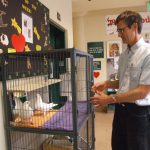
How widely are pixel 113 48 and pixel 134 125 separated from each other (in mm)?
3672

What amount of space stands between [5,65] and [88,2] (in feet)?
10.6

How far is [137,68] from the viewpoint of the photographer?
1.61 metres

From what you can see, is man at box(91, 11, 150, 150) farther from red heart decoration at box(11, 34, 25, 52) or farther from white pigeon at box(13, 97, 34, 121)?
red heart decoration at box(11, 34, 25, 52)

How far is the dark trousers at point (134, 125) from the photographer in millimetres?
1630

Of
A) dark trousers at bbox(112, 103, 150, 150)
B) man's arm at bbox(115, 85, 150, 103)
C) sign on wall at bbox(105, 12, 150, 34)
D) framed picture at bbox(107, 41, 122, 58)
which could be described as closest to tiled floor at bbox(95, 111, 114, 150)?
dark trousers at bbox(112, 103, 150, 150)

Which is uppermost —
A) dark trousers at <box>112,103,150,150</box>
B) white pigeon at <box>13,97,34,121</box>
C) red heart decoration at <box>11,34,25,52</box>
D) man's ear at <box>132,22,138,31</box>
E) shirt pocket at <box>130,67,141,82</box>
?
man's ear at <box>132,22,138,31</box>

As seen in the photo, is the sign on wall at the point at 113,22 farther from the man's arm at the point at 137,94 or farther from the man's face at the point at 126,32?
the man's arm at the point at 137,94

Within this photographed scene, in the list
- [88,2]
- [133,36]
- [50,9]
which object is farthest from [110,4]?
Answer: [133,36]

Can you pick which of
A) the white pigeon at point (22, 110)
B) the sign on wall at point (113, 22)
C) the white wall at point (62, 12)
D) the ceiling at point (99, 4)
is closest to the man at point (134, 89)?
the white pigeon at point (22, 110)

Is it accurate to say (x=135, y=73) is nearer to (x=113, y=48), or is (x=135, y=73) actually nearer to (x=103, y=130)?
(x=103, y=130)

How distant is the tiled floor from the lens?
3.00 meters

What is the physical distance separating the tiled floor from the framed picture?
150cm

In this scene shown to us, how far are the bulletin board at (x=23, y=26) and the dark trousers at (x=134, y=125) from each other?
3.44ft

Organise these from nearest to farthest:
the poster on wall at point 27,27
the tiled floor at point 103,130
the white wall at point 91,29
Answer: the poster on wall at point 27,27
the tiled floor at point 103,130
the white wall at point 91,29
